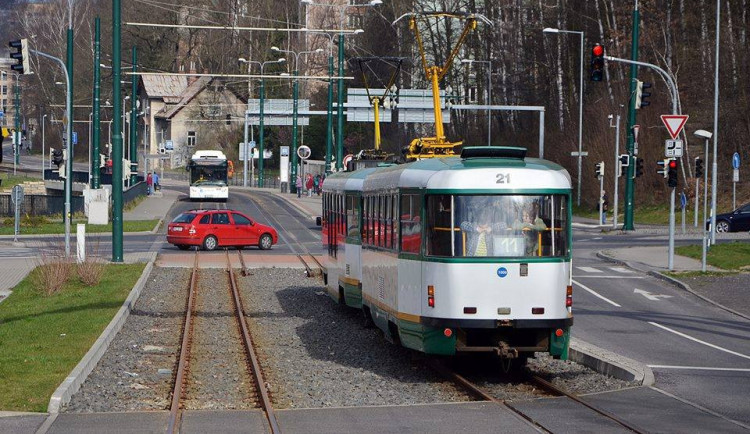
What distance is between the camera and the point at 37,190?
88312 millimetres

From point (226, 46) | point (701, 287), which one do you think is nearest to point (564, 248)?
point (701, 287)

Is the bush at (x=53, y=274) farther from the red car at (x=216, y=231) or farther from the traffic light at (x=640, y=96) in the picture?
the traffic light at (x=640, y=96)

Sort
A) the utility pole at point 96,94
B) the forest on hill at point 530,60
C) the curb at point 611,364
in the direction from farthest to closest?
the forest on hill at point 530,60
the utility pole at point 96,94
the curb at point 611,364

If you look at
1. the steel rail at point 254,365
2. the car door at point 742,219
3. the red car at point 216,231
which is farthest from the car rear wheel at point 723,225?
the steel rail at point 254,365

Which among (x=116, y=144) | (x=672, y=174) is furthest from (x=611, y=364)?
Answer: (x=116, y=144)

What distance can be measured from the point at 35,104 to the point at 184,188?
5116 cm

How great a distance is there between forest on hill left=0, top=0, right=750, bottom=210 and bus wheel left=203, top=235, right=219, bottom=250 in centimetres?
806

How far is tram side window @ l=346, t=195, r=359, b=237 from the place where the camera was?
71.9 feet

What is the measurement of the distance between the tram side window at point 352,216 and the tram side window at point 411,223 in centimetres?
479

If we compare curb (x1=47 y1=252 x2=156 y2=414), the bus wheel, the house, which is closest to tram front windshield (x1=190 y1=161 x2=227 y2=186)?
the bus wheel

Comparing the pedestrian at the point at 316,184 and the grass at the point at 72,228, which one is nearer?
the grass at the point at 72,228

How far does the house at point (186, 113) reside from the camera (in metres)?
121

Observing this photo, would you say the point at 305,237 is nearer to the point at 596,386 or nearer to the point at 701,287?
the point at 701,287

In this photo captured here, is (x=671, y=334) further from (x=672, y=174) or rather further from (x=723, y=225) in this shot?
(x=723, y=225)
